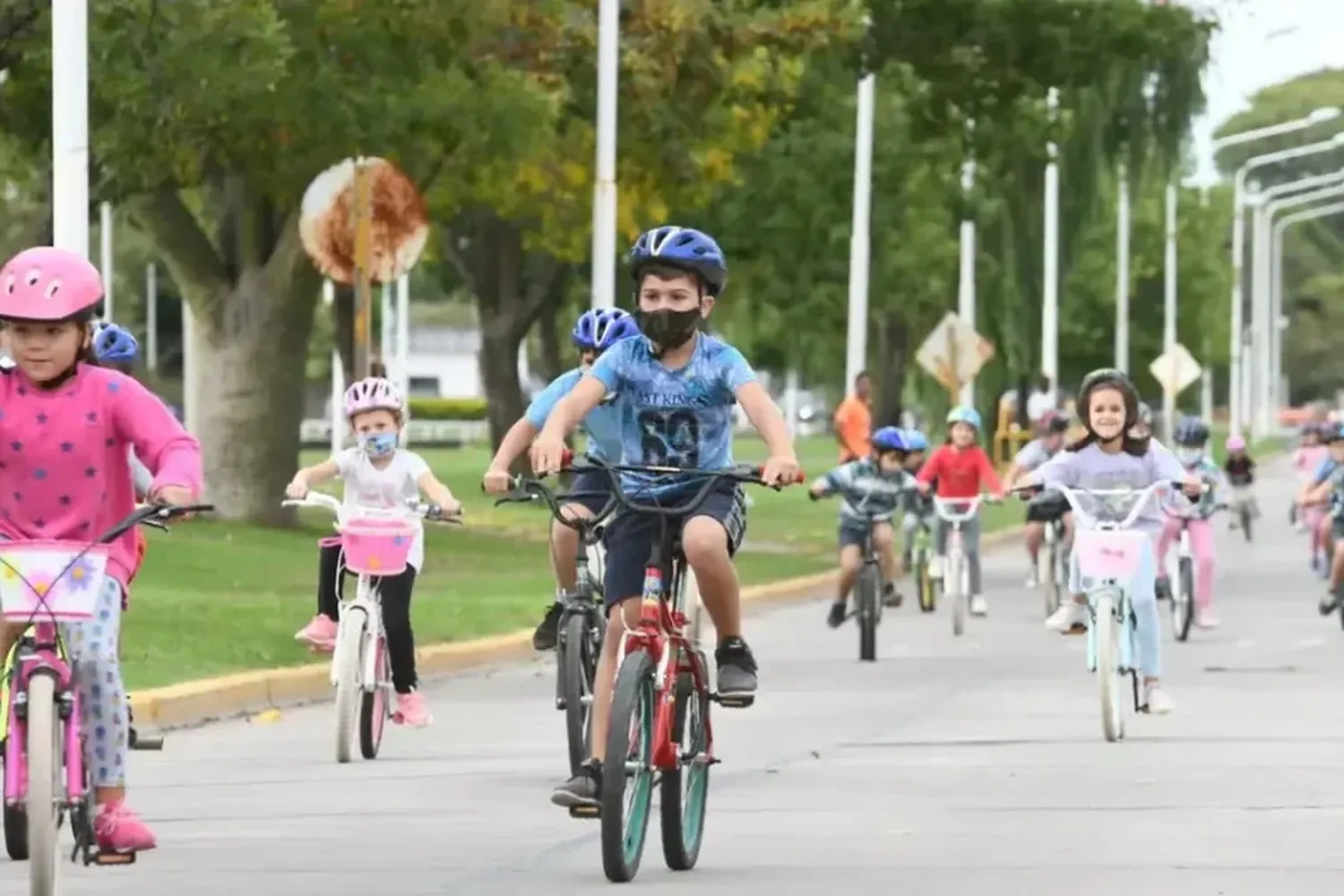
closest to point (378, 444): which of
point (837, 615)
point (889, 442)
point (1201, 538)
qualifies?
point (837, 615)

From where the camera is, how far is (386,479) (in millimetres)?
15000

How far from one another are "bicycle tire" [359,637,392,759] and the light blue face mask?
2.47ft

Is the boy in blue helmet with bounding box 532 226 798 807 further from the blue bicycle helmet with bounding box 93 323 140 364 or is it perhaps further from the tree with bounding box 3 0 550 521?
the tree with bounding box 3 0 550 521

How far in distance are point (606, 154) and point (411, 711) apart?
15602 millimetres

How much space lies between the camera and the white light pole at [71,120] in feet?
63.2

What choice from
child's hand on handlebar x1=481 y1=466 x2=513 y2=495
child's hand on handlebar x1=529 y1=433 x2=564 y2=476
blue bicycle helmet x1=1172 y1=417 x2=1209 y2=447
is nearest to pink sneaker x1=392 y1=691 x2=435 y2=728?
child's hand on handlebar x1=481 y1=466 x2=513 y2=495

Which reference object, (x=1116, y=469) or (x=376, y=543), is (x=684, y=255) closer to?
(x=376, y=543)

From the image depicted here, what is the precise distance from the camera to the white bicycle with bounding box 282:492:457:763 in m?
14.7

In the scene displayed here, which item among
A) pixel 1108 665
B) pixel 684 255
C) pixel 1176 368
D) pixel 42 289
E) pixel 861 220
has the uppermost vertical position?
pixel 861 220

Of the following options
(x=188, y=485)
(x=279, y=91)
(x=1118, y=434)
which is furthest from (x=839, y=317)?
(x=188, y=485)

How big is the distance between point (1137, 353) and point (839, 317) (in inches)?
1638

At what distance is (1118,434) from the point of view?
16344 millimetres

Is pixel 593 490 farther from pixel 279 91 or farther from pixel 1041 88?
pixel 1041 88

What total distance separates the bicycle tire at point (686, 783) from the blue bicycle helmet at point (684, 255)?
110 cm
